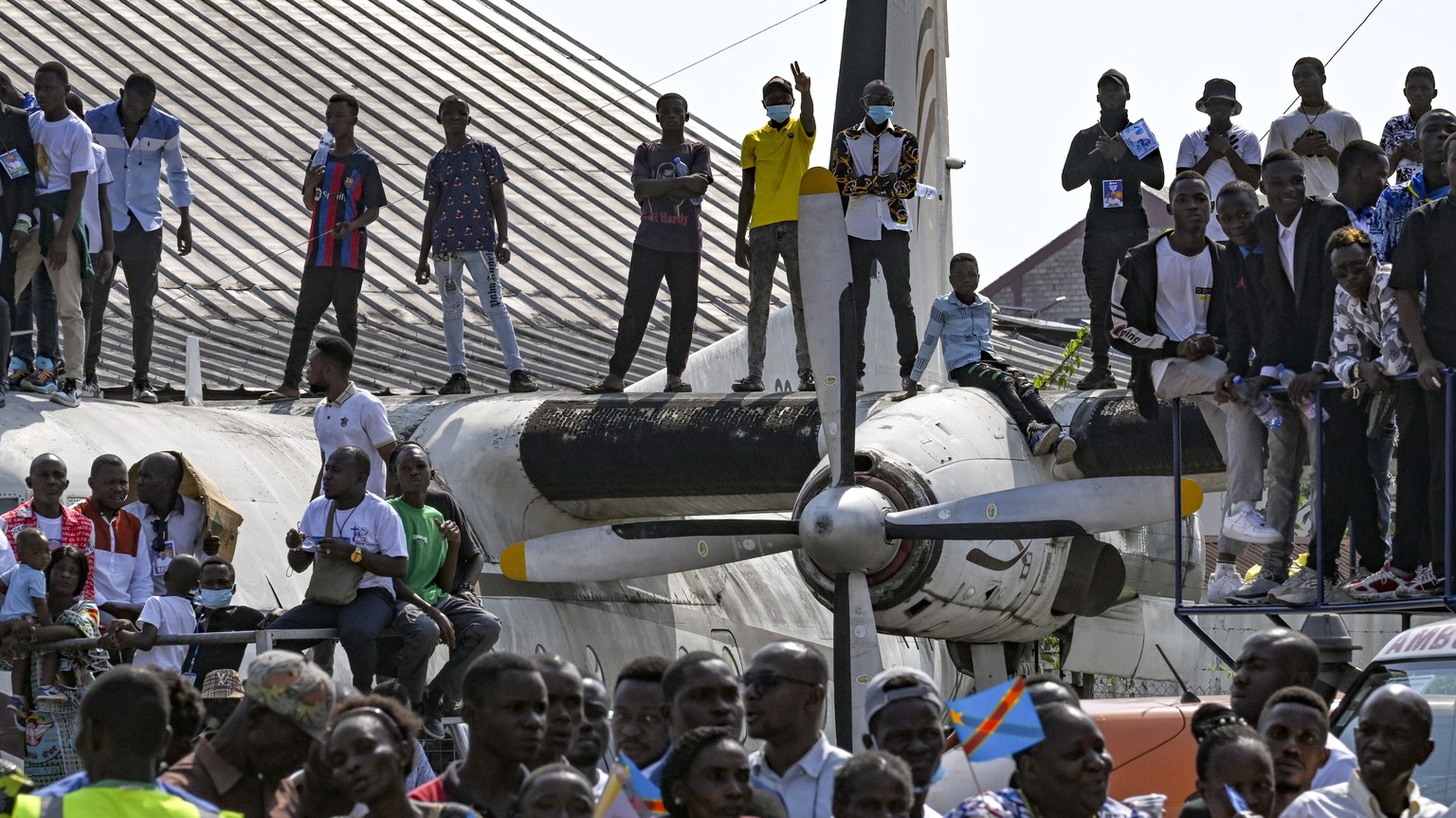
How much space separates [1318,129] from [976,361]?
2673 millimetres

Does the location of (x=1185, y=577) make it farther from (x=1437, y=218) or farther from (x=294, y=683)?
(x=294, y=683)

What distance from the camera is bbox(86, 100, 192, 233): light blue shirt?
13.2 m

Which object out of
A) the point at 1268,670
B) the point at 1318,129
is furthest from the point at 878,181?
the point at 1268,670

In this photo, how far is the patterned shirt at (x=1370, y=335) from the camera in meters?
9.30

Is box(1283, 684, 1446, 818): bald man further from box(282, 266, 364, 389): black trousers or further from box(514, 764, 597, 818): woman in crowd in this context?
box(282, 266, 364, 389): black trousers

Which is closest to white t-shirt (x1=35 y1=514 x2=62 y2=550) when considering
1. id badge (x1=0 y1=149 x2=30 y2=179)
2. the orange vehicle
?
id badge (x1=0 y1=149 x2=30 y2=179)

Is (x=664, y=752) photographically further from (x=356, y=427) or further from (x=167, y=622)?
(x=356, y=427)

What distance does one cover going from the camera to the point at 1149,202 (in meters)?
13.9

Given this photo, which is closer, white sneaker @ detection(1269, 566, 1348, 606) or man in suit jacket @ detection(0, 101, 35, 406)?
white sneaker @ detection(1269, 566, 1348, 606)

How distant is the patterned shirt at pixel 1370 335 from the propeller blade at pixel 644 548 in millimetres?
4444

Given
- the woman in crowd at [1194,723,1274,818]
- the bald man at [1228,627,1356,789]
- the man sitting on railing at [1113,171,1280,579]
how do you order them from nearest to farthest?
the woman in crowd at [1194,723,1274,818] → the bald man at [1228,627,1356,789] → the man sitting on railing at [1113,171,1280,579]

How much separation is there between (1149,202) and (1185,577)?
4.11 meters

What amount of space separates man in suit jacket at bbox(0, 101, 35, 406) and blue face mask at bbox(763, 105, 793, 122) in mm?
4708

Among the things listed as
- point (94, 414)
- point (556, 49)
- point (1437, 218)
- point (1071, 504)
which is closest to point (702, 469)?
point (1071, 504)
